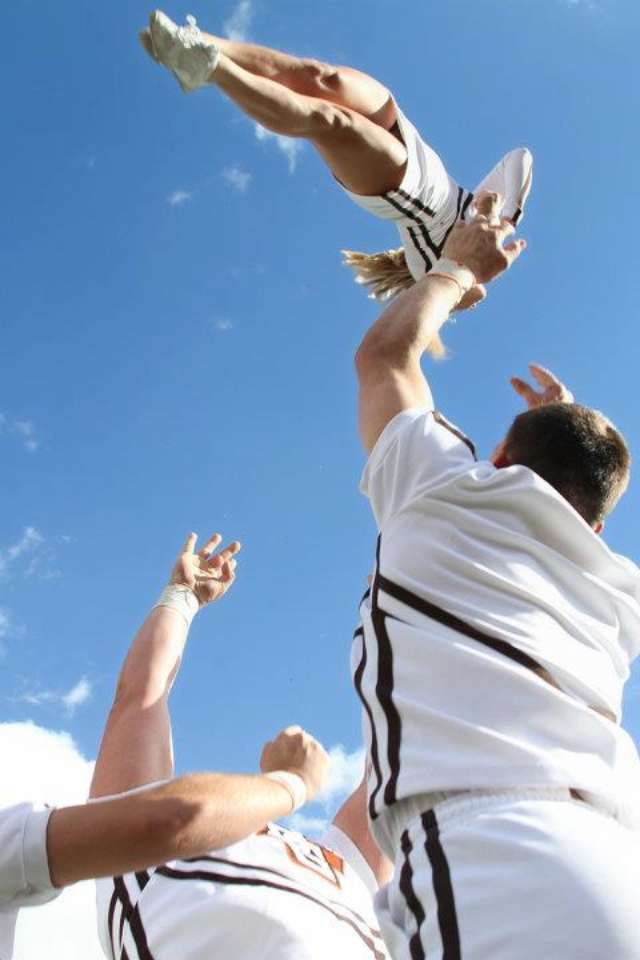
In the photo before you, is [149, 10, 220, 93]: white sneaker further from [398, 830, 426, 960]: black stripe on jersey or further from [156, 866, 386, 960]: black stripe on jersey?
[398, 830, 426, 960]: black stripe on jersey

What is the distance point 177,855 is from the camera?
2143 millimetres

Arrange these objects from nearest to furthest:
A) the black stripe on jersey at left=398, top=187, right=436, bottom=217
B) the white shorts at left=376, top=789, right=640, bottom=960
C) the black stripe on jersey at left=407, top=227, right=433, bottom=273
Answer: the white shorts at left=376, top=789, right=640, bottom=960 → the black stripe on jersey at left=398, top=187, right=436, bottom=217 → the black stripe on jersey at left=407, top=227, right=433, bottom=273

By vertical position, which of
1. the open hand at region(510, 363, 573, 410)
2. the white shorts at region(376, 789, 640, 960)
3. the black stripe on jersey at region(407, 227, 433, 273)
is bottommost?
the white shorts at region(376, 789, 640, 960)

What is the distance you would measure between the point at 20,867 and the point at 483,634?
3.47 feet

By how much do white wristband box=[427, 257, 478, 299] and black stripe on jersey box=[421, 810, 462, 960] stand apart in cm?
190

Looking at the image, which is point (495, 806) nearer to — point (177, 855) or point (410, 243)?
point (177, 855)

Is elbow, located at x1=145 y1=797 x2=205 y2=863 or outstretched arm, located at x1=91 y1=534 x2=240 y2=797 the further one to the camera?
outstretched arm, located at x1=91 y1=534 x2=240 y2=797

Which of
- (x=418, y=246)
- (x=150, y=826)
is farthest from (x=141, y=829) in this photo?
(x=418, y=246)

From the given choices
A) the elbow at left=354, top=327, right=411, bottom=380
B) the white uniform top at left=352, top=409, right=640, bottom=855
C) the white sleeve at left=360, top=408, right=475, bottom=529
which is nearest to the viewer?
the white uniform top at left=352, top=409, right=640, bottom=855

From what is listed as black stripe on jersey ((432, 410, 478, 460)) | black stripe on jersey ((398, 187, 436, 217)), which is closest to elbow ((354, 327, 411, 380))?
black stripe on jersey ((432, 410, 478, 460))

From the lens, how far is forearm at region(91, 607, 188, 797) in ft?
10.7

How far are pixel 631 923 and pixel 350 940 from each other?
1.28 meters

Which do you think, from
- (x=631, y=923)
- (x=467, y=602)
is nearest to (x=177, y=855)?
(x=467, y=602)

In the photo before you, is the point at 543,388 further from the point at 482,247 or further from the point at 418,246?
the point at 418,246
